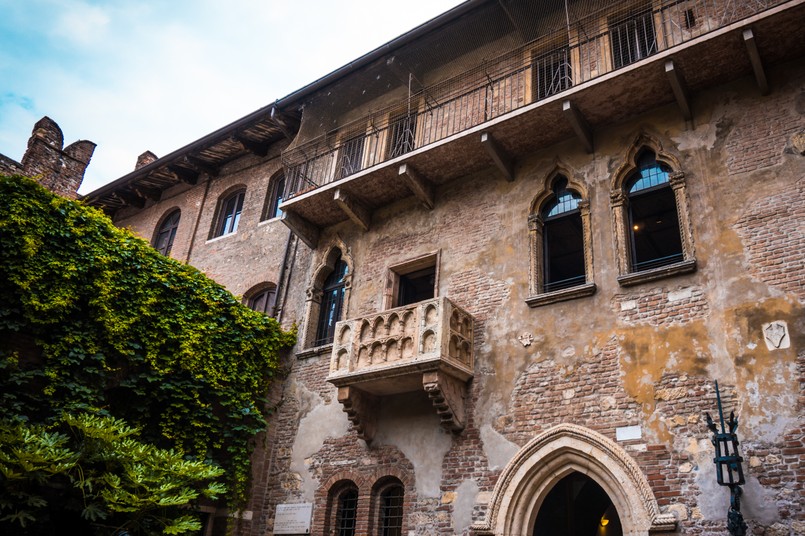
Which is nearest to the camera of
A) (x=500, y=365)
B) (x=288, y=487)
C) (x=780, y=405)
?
(x=780, y=405)

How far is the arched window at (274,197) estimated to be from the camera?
51.4ft

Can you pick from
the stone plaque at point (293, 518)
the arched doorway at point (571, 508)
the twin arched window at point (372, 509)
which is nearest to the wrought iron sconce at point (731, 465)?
the arched doorway at point (571, 508)

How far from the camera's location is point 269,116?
50.1ft

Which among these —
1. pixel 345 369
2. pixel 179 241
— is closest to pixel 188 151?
pixel 179 241

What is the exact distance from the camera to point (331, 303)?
13.0 m

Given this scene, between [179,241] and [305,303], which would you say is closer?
[305,303]

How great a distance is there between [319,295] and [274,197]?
400 centimetres

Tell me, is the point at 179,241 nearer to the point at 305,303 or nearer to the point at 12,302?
the point at 305,303

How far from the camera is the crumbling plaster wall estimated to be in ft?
24.2

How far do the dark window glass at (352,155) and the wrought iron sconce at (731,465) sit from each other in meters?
8.19

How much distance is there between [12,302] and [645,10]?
10589 mm

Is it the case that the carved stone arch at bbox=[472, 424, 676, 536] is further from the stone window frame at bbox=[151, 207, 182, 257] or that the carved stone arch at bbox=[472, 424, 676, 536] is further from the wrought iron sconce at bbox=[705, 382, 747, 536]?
the stone window frame at bbox=[151, 207, 182, 257]

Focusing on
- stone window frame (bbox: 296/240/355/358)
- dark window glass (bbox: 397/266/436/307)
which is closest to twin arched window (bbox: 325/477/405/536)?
stone window frame (bbox: 296/240/355/358)

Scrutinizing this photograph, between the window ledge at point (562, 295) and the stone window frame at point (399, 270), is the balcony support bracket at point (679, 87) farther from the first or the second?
the stone window frame at point (399, 270)
